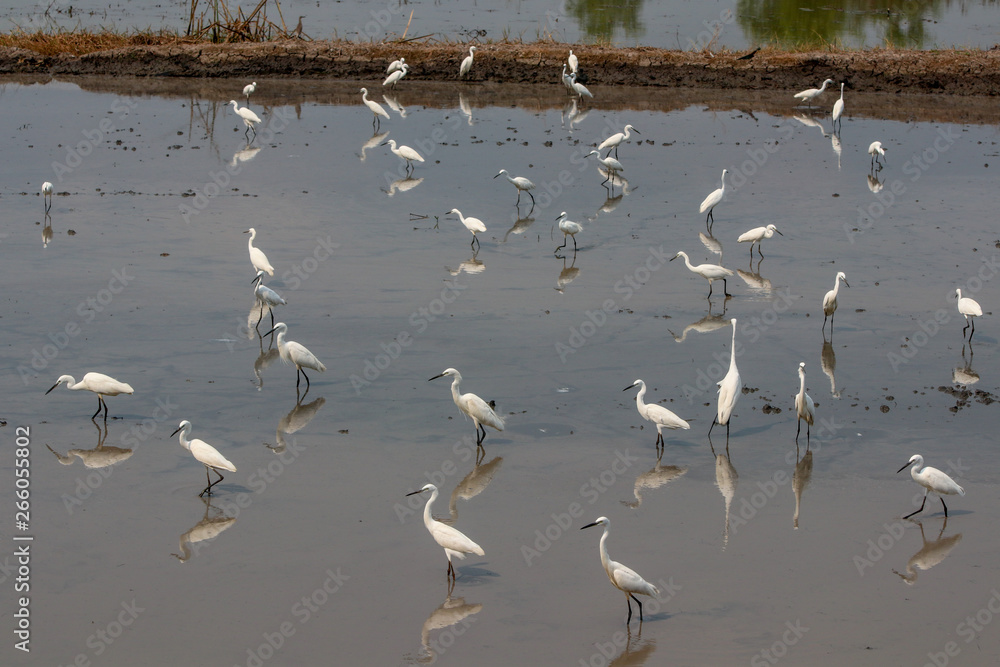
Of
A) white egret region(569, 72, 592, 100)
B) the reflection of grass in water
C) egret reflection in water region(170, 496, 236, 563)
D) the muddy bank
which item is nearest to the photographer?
egret reflection in water region(170, 496, 236, 563)

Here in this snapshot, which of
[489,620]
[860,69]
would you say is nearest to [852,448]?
[489,620]

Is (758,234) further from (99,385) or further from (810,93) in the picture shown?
(810,93)

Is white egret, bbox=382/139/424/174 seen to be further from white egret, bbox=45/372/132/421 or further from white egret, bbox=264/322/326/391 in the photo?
white egret, bbox=45/372/132/421

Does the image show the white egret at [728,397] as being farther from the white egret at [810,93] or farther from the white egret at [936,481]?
the white egret at [810,93]

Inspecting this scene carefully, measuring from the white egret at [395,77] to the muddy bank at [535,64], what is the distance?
4.72 feet

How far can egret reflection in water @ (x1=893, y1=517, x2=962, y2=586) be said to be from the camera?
7632 mm

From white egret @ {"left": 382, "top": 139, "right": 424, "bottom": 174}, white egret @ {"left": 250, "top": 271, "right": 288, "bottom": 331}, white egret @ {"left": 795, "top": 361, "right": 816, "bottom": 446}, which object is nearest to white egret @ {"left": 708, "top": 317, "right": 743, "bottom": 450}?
white egret @ {"left": 795, "top": 361, "right": 816, "bottom": 446}

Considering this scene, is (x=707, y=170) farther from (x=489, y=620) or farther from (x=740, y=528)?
(x=489, y=620)

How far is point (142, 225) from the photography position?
16125mm

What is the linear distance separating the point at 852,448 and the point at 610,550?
312cm

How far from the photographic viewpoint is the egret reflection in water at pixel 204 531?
7738 mm

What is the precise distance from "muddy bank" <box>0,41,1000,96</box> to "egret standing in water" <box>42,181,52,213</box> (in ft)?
46.5

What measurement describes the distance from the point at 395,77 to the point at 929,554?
74.0 ft

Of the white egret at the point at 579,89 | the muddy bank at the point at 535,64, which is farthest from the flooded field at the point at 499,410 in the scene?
the muddy bank at the point at 535,64
